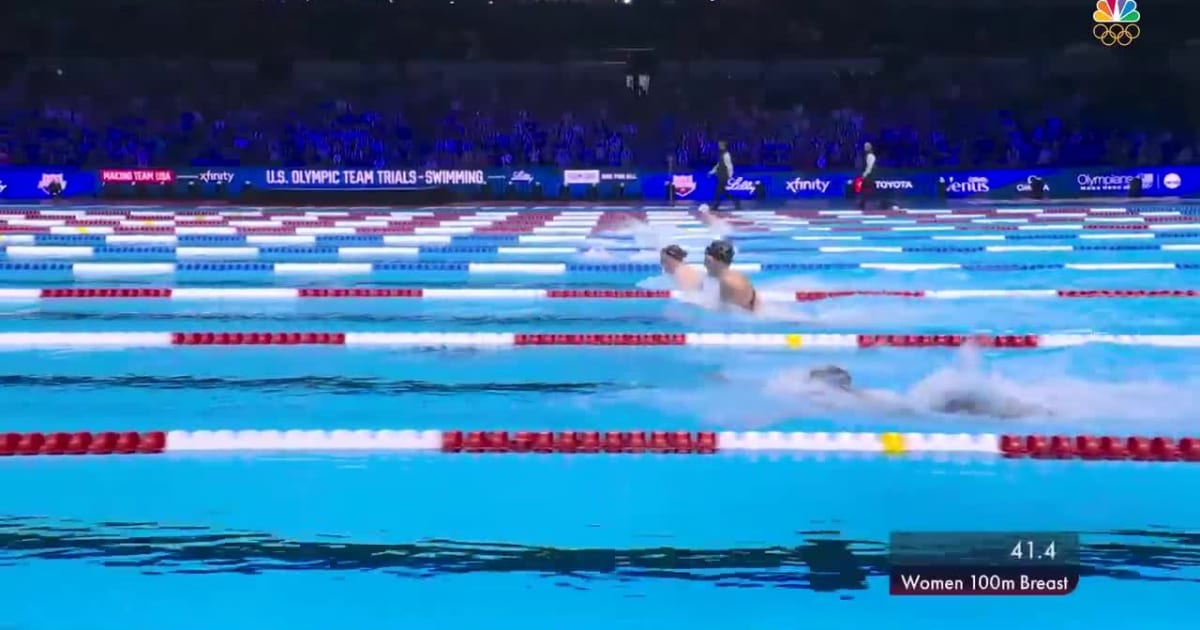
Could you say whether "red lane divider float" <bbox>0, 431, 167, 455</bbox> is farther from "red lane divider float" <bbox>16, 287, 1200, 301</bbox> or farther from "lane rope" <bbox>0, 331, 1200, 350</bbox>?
"red lane divider float" <bbox>16, 287, 1200, 301</bbox>

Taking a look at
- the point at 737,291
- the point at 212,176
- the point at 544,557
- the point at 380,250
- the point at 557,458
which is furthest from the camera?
the point at 212,176

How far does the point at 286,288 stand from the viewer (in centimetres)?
901

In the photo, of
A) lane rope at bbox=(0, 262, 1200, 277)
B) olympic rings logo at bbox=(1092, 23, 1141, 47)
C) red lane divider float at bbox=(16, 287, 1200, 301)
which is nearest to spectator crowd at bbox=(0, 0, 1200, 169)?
olympic rings logo at bbox=(1092, 23, 1141, 47)

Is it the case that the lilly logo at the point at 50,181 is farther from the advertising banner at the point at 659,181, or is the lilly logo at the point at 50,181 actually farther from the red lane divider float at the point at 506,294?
the red lane divider float at the point at 506,294

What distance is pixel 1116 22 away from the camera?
25391 millimetres

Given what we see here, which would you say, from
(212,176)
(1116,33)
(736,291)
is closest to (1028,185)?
(1116,33)

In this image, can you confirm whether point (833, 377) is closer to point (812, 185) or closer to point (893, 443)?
point (893, 443)

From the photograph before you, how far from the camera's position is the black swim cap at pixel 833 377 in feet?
17.1

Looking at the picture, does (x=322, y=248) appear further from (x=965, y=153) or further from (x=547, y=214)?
(x=965, y=153)

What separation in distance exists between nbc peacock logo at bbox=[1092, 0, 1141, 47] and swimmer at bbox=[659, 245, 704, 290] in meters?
20.3

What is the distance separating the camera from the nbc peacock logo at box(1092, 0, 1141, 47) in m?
24.9

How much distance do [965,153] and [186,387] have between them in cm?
2083

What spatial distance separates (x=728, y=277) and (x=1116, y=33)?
22.2 meters

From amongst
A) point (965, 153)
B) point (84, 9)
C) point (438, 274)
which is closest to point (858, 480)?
point (438, 274)
